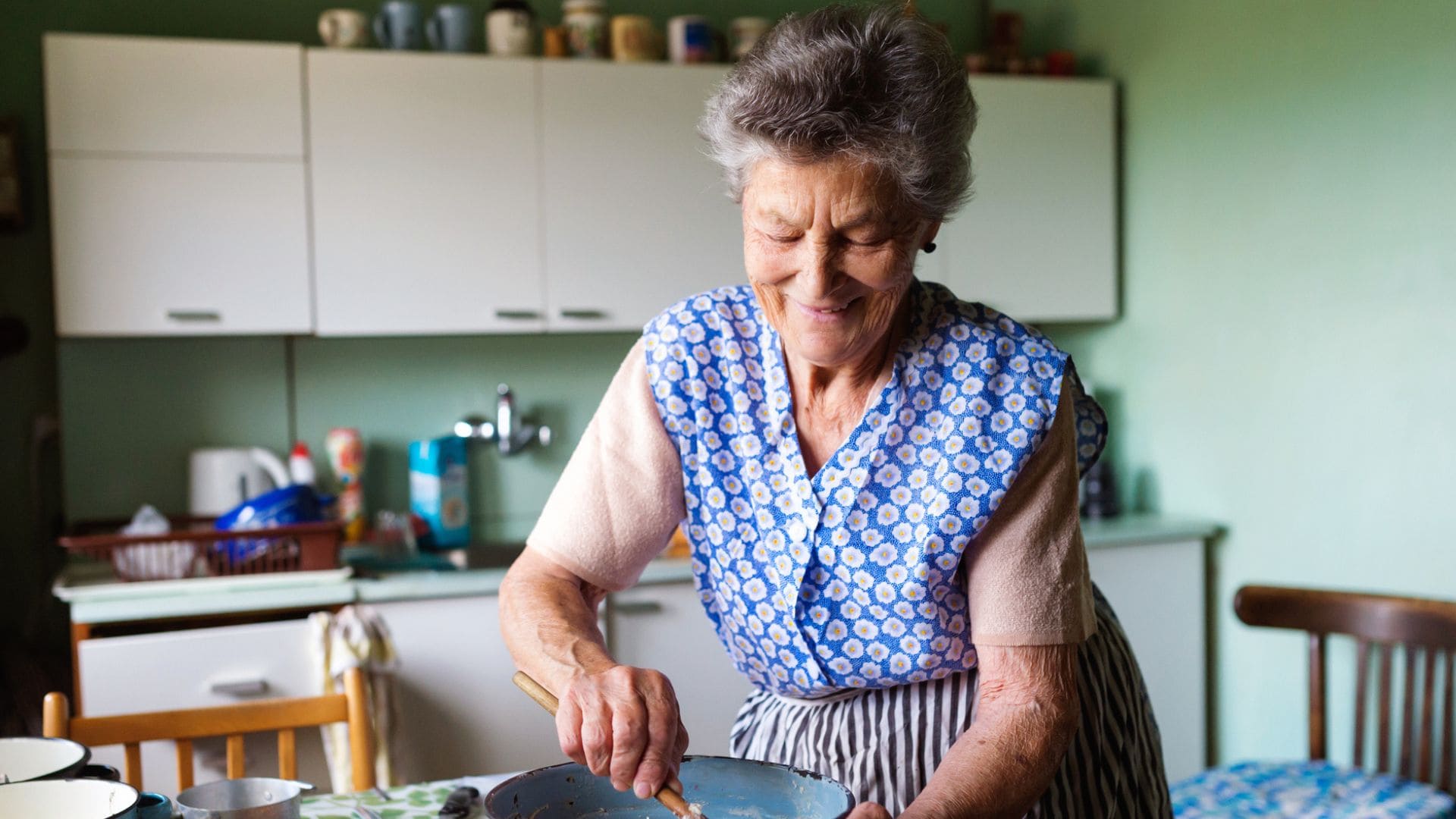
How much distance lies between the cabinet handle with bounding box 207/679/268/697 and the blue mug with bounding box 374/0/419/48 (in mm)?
1375

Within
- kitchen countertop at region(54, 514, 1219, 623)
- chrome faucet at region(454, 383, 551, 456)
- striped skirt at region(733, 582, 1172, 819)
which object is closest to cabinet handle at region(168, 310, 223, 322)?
kitchen countertop at region(54, 514, 1219, 623)

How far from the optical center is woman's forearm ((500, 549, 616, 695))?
108 centimetres

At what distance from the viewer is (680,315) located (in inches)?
49.1

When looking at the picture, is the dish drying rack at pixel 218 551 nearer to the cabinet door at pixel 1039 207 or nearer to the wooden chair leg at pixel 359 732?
the wooden chair leg at pixel 359 732

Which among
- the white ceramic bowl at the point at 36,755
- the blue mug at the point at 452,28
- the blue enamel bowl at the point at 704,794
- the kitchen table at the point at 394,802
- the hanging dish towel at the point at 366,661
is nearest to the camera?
the blue enamel bowl at the point at 704,794

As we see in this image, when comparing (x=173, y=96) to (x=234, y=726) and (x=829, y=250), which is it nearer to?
(x=234, y=726)

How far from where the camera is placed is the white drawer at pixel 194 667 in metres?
2.28

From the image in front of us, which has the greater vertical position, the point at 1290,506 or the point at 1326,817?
the point at 1290,506

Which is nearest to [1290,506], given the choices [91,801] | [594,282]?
[594,282]

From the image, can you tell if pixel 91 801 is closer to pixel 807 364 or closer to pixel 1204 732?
pixel 807 364

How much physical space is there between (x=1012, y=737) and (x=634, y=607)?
1.57 metres

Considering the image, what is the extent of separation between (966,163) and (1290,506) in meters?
1.96

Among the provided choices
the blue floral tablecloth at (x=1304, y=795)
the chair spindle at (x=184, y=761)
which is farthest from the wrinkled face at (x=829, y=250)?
the blue floral tablecloth at (x=1304, y=795)

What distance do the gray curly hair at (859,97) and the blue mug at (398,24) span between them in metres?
1.90
